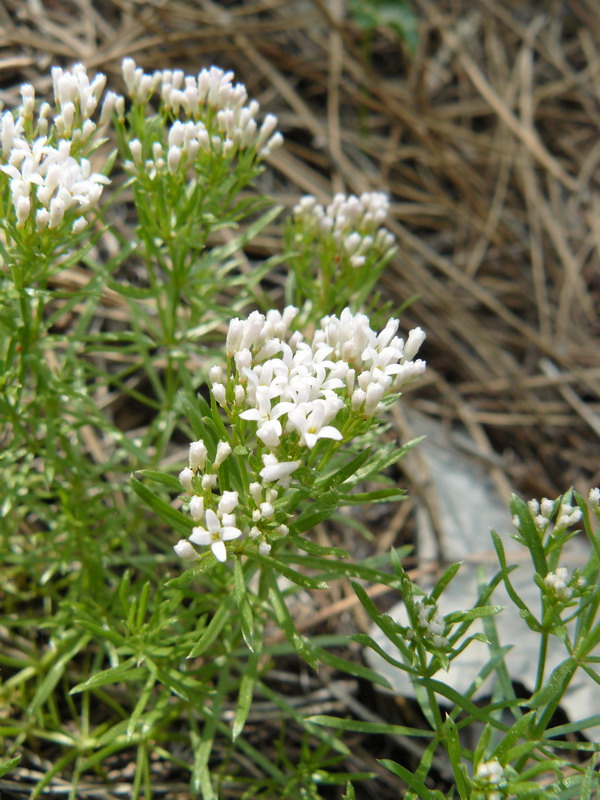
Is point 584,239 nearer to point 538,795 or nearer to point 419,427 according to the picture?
point 419,427

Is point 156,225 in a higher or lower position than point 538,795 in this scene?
higher

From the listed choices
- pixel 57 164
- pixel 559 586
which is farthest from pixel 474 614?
pixel 57 164

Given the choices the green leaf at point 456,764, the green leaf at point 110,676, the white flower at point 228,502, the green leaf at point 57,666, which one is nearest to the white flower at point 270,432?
the white flower at point 228,502

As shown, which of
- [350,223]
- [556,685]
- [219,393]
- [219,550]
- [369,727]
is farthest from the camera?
[350,223]

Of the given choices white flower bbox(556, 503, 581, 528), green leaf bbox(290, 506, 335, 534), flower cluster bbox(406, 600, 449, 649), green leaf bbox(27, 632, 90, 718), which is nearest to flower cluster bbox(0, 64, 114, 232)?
green leaf bbox(290, 506, 335, 534)

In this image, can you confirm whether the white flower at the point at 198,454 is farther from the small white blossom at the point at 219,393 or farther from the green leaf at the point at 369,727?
the green leaf at the point at 369,727

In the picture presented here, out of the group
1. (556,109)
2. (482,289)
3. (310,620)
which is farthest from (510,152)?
(310,620)

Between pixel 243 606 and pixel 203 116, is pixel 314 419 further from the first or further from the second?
pixel 203 116
